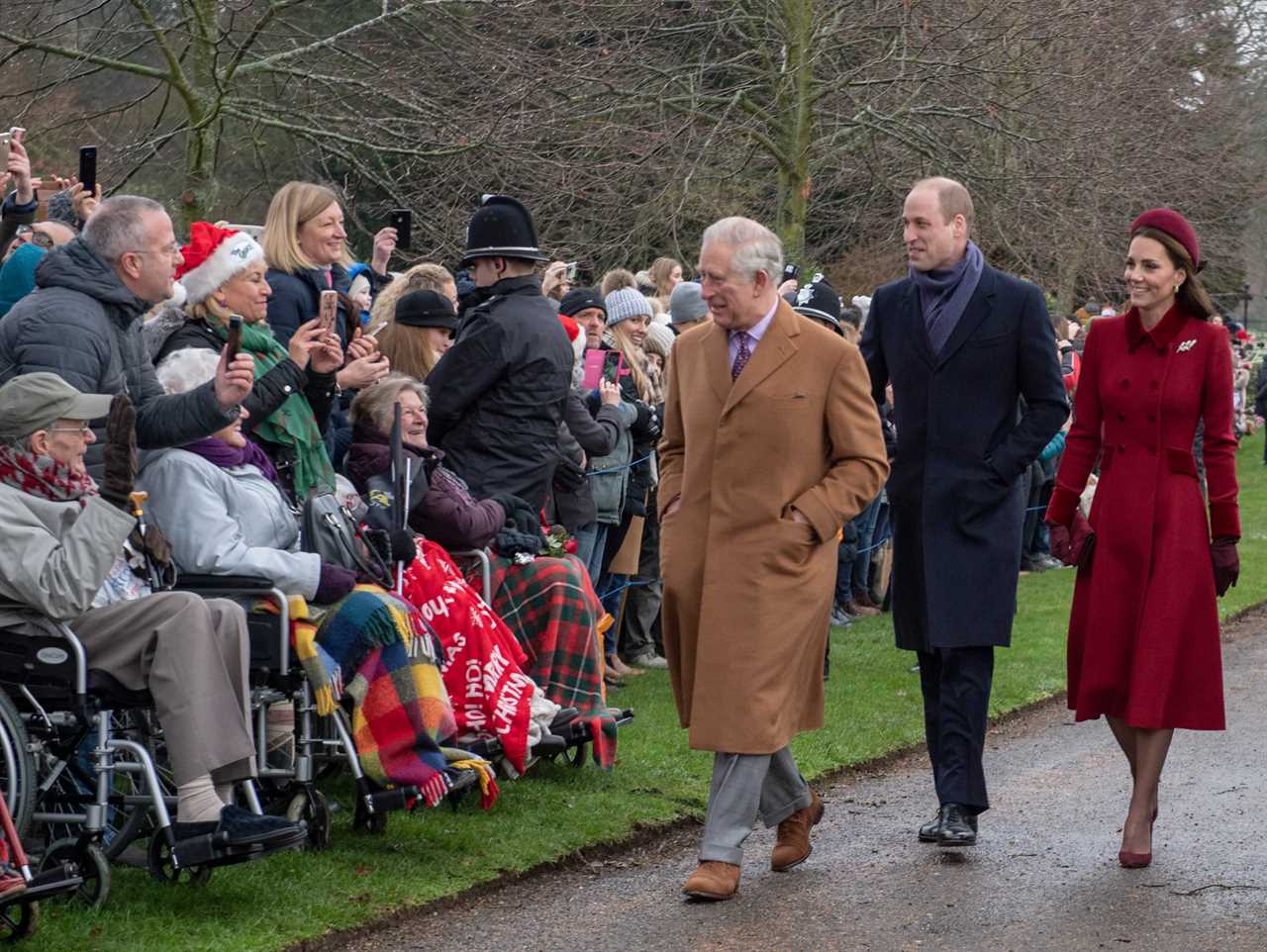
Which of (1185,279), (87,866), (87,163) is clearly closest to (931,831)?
(1185,279)

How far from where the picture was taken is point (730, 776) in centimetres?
643

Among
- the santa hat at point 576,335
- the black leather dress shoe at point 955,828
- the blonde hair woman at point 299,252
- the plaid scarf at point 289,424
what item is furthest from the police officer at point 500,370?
the black leather dress shoe at point 955,828

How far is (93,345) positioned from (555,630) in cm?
248

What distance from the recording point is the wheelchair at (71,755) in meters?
5.67

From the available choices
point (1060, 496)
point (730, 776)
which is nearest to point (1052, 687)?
point (1060, 496)

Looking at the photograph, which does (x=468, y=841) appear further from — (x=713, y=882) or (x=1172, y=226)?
(x=1172, y=226)

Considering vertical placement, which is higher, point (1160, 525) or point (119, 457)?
point (119, 457)

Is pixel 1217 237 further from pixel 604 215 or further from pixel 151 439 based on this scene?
pixel 151 439

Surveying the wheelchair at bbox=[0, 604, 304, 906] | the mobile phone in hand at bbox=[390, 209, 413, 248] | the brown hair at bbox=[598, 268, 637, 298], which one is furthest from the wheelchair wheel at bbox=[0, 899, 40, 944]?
the brown hair at bbox=[598, 268, 637, 298]

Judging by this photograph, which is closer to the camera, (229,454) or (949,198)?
(229,454)

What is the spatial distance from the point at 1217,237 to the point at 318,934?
22.9m

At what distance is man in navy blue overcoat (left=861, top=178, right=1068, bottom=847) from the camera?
7051 millimetres

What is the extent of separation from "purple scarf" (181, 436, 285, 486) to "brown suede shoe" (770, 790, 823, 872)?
207cm

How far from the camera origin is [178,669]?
5.87 m
